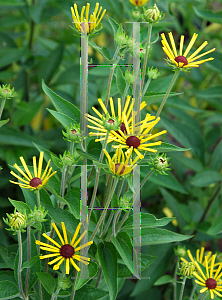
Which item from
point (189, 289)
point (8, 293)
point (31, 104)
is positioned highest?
point (31, 104)

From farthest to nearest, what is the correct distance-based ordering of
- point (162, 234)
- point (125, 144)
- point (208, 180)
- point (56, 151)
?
1. point (56, 151)
2. point (208, 180)
3. point (162, 234)
4. point (125, 144)

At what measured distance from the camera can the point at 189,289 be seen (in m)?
0.87

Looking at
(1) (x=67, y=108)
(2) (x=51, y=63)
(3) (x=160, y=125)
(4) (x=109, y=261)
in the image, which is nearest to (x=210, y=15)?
(3) (x=160, y=125)

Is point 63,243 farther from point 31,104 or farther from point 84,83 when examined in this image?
point 31,104

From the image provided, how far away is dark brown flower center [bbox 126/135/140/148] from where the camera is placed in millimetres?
391

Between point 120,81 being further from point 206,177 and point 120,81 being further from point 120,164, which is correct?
point 206,177

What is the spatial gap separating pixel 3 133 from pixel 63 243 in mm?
500

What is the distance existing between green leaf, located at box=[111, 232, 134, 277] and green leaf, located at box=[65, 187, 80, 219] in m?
0.06

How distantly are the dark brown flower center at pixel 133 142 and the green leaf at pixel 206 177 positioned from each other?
0.46 meters

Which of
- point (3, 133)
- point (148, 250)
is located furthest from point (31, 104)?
point (148, 250)

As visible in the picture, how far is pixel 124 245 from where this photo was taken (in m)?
0.47

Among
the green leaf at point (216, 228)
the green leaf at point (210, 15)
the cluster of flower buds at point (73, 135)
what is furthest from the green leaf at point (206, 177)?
the cluster of flower buds at point (73, 135)

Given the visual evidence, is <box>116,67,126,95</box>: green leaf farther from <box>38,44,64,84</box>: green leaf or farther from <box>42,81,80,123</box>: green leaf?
<box>38,44,64,84</box>: green leaf

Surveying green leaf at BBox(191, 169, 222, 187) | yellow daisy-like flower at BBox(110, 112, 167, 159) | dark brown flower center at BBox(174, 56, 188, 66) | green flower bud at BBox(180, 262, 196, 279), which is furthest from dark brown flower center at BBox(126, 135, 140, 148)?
green leaf at BBox(191, 169, 222, 187)
